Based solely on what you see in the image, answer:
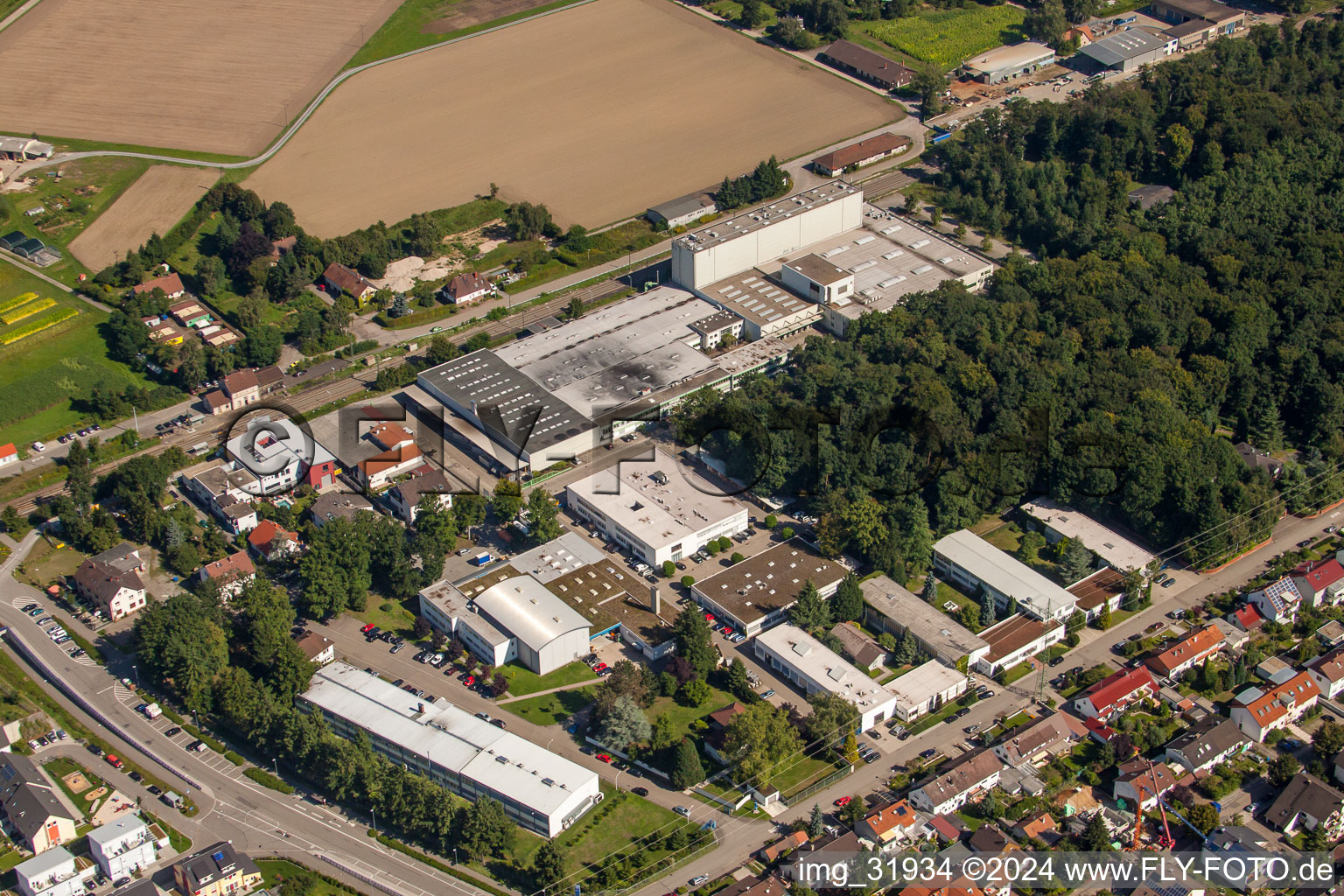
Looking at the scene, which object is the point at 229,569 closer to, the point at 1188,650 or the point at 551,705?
the point at 551,705

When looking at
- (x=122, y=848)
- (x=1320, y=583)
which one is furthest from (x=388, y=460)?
(x=1320, y=583)

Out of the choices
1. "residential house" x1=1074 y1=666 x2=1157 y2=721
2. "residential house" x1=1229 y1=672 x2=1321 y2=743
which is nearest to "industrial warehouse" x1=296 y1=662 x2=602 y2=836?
"residential house" x1=1074 y1=666 x2=1157 y2=721

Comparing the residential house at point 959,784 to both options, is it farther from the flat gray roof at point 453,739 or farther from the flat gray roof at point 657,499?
the flat gray roof at point 657,499

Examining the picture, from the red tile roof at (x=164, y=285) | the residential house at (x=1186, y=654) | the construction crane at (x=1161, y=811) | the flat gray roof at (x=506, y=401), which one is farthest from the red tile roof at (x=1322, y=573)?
the red tile roof at (x=164, y=285)

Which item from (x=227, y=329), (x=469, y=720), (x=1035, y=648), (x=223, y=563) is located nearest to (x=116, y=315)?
(x=227, y=329)

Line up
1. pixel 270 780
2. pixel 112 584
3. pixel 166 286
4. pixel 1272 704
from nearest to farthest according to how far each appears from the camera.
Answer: pixel 270 780 → pixel 1272 704 → pixel 112 584 → pixel 166 286

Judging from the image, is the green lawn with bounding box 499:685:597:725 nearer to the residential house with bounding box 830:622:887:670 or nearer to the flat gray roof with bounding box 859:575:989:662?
the residential house with bounding box 830:622:887:670
